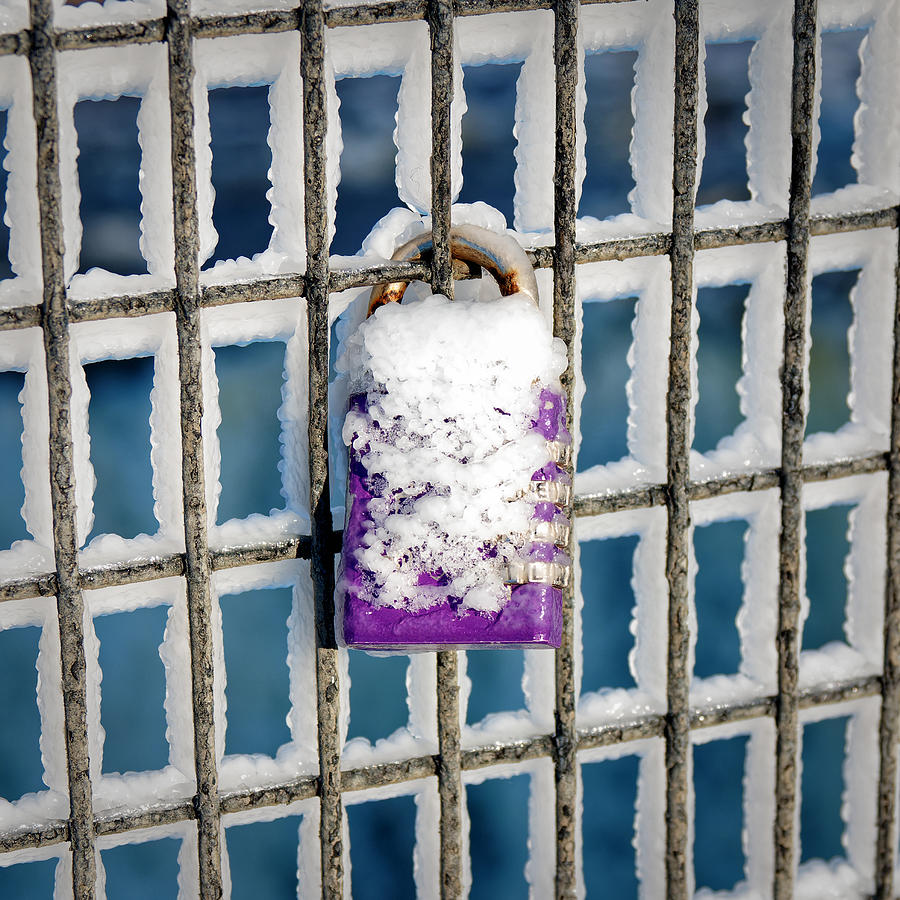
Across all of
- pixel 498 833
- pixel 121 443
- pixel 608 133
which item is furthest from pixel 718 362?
pixel 121 443

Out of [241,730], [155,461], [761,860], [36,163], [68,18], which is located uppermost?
[68,18]

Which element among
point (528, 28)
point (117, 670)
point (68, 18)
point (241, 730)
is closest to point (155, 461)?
point (68, 18)

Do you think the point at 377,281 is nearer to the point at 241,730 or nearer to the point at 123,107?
the point at 241,730

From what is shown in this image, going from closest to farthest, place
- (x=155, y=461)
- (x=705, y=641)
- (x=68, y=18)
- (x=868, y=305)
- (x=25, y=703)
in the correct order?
(x=68, y=18) → (x=155, y=461) → (x=868, y=305) → (x=25, y=703) → (x=705, y=641)

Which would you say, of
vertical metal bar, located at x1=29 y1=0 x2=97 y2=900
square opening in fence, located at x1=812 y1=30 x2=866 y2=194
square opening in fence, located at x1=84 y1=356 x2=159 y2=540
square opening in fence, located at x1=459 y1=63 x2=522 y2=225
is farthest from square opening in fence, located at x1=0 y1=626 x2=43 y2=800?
square opening in fence, located at x1=812 y1=30 x2=866 y2=194

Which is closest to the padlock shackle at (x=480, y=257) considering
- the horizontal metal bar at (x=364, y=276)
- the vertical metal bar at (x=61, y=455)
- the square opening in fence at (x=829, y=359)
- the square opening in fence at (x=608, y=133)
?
the horizontal metal bar at (x=364, y=276)

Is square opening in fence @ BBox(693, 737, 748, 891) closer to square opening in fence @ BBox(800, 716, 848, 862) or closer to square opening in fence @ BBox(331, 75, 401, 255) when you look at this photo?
square opening in fence @ BBox(800, 716, 848, 862)
